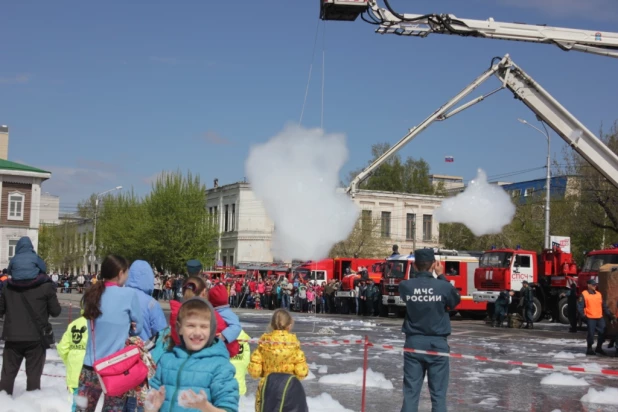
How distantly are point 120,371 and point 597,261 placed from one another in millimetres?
25611

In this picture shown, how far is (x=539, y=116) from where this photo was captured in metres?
25.4

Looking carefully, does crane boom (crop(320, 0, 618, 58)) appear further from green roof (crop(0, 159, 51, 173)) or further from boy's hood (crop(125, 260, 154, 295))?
green roof (crop(0, 159, 51, 173))

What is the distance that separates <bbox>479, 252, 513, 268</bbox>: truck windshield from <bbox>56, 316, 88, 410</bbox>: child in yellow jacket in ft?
91.2

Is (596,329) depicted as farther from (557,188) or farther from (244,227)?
(244,227)

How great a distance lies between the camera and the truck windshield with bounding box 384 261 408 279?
36094mm

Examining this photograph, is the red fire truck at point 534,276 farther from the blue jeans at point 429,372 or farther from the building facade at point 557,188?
the blue jeans at point 429,372

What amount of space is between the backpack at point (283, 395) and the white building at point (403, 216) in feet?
219

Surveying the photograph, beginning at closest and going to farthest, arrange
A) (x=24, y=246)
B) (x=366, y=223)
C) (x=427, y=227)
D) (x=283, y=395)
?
(x=283, y=395), (x=24, y=246), (x=366, y=223), (x=427, y=227)

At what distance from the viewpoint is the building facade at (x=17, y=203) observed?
7119cm

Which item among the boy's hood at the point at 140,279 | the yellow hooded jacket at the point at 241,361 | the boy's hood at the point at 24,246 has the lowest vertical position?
the yellow hooded jacket at the point at 241,361

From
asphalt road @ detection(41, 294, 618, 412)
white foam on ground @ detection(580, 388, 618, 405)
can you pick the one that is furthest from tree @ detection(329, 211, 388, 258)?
white foam on ground @ detection(580, 388, 618, 405)

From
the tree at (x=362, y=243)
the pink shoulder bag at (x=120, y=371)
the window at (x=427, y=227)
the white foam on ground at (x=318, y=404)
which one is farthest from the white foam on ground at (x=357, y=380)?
the window at (x=427, y=227)

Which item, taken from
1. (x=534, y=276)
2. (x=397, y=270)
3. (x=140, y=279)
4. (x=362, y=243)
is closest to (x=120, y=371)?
(x=140, y=279)

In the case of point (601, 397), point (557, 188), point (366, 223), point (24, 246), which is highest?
point (557, 188)
